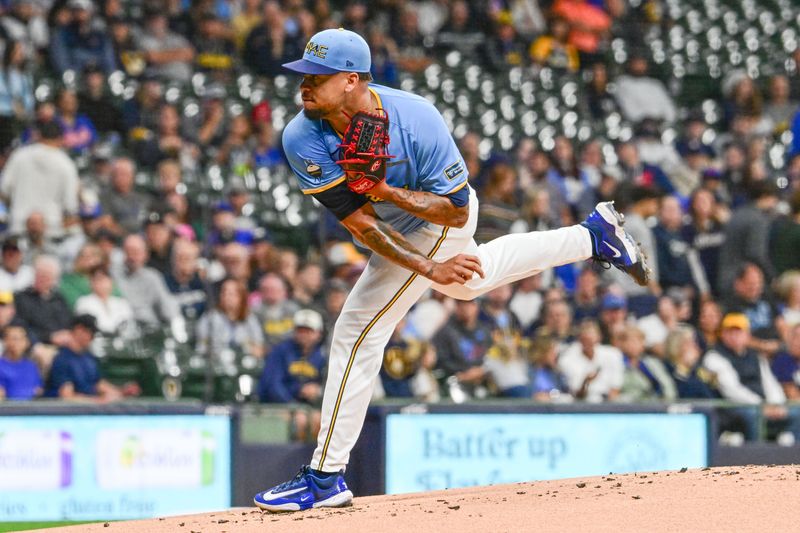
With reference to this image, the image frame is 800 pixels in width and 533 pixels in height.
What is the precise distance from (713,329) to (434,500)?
508 cm

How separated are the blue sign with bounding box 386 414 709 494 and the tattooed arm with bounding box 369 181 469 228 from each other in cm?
325

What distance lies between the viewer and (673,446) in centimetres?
895

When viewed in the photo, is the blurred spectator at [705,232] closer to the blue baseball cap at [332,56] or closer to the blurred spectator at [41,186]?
the blurred spectator at [41,186]

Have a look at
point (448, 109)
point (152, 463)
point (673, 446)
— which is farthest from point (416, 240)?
point (448, 109)

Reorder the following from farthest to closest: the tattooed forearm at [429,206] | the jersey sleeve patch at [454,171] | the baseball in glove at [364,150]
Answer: the jersey sleeve patch at [454,171]
the tattooed forearm at [429,206]
the baseball in glove at [364,150]

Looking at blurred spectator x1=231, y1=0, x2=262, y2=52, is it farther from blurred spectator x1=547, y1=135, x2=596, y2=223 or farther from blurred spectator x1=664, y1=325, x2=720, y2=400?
blurred spectator x1=664, y1=325, x2=720, y2=400

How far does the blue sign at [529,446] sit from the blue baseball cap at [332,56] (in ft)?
12.1

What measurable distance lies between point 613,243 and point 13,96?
7.10 metres

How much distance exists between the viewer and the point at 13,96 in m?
11.6

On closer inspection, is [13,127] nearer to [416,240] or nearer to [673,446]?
[673,446]

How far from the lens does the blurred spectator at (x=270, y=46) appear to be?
13328 mm

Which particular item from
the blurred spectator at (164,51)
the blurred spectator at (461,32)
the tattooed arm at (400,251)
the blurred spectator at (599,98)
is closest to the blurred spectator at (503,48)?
the blurred spectator at (461,32)

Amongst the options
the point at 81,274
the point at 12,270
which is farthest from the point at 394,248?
the point at 12,270

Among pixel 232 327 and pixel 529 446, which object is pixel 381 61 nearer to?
pixel 232 327
